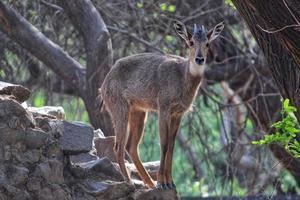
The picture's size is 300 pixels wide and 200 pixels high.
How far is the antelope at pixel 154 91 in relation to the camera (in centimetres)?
918

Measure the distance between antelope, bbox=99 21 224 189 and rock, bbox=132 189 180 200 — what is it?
0.50 m

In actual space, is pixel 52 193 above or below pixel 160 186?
above

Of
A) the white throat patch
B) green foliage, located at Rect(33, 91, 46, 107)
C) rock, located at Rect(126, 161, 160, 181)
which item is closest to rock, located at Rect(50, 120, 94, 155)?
rock, located at Rect(126, 161, 160, 181)

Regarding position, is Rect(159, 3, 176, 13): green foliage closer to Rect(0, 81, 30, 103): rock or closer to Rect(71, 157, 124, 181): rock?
Rect(71, 157, 124, 181): rock

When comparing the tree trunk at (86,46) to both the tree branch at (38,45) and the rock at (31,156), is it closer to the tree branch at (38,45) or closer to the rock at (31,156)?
the tree branch at (38,45)

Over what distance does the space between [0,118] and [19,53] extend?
5488 millimetres

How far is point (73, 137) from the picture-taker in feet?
26.1

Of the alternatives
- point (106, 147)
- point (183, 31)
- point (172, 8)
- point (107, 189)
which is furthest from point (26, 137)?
point (172, 8)

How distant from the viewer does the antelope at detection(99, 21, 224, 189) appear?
9.18 metres

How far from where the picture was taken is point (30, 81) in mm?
13766

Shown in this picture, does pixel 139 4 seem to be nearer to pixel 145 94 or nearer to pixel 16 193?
pixel 145 94

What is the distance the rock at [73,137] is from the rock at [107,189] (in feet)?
1.05

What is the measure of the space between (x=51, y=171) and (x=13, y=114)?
1.93ft

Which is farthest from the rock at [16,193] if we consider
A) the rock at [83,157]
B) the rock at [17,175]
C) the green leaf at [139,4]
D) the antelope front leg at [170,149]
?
the green leaf at [139,4]
